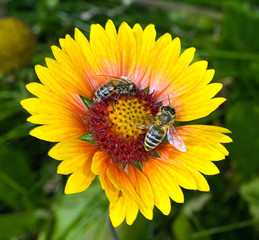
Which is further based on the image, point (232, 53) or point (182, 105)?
point (232, 53)

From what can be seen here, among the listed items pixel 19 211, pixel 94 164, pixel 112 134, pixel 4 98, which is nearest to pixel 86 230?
pixel 19 211

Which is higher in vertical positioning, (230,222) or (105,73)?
(105,73)

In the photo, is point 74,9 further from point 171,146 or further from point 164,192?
point 164,192

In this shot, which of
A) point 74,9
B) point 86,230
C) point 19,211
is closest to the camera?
point 86,230

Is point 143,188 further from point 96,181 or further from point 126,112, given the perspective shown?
point 96,181

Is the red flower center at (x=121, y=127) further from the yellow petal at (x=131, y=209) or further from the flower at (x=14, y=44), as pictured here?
the flower at (x=14, y=44)

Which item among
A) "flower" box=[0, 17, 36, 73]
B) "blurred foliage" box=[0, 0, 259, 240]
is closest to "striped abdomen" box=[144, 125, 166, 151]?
"blurred foliage" box=[0, 0, 259, 240]

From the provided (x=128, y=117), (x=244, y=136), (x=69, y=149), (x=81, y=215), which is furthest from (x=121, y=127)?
(x=244, y=136)

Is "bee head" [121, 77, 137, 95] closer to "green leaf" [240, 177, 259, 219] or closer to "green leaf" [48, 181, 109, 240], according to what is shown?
"green leaf" [48, 181, 109, 240]
